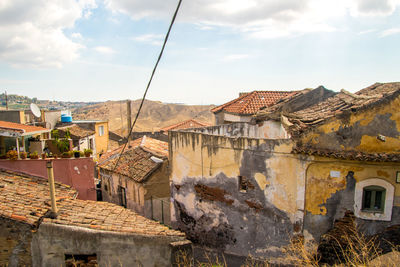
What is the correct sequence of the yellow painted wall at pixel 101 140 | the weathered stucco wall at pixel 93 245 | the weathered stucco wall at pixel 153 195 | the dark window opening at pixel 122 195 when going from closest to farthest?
1. the weathered stucco wall at pixel 93 245
2. the weathered stucco wall at pixel 153 195
3. the dark window opening at pixel 122 195
4. the yellow painted wall at pixel 101 140

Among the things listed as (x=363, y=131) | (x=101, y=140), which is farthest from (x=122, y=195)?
(x=101, y=140)

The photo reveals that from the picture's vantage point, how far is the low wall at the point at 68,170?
36.1ft

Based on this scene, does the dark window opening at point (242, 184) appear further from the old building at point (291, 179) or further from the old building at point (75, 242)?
the old building at point (75, 242)

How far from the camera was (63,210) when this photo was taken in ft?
29.5

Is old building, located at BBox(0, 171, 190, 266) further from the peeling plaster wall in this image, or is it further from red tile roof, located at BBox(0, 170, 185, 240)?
the peeling plaster wall

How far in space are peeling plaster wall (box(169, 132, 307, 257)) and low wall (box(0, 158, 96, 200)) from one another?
155 inches

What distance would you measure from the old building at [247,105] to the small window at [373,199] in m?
11.0

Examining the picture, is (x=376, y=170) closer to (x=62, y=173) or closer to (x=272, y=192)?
(x=272, y=192)

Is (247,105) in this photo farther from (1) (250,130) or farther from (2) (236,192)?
(2) (236,192)

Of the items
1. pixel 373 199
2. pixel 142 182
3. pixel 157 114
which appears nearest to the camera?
pixel 373 199

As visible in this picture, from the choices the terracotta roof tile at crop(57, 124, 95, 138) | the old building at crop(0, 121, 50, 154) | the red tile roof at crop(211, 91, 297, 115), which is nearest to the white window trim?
the red tile roof at crop(211, 91, 297, 115)

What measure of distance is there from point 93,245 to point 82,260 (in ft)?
1.91

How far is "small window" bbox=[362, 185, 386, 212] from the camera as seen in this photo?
9.92 metres

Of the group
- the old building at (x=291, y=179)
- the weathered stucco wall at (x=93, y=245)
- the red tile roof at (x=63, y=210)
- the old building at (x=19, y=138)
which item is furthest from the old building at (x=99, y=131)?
the weathered stucco wall at (x=93, y=245)
